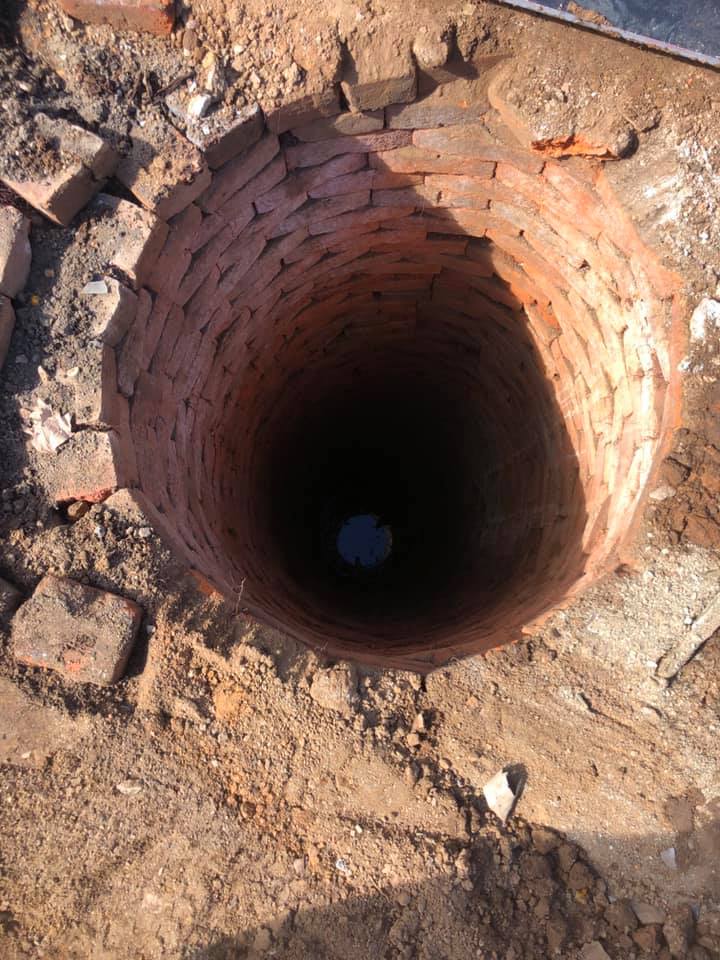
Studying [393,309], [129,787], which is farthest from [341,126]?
[129,787]

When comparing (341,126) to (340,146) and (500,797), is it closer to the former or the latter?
(340,146)

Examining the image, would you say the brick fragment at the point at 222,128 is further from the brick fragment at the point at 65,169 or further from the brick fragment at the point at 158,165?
the brick fragment at the point at 65,169

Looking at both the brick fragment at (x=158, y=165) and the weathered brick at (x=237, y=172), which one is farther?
the weathered brick at (x=237, y=172)

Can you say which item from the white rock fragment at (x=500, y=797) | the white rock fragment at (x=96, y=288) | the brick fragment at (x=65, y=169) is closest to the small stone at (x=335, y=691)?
the white rock fragment at (x=500, y=797)

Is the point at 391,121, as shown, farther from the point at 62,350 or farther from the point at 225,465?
the point at 225,465

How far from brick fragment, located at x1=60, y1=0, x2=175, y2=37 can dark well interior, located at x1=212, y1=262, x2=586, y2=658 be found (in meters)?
1.93

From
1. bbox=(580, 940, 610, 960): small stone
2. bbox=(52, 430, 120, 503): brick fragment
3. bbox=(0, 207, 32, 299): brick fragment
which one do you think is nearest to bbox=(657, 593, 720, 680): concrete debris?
bbox=(580, 940, 610, 960): small stone

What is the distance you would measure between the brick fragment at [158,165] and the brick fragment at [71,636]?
179cm

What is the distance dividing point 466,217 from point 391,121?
0.86 meters

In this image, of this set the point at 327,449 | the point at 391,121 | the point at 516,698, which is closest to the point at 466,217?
the point at 391,121

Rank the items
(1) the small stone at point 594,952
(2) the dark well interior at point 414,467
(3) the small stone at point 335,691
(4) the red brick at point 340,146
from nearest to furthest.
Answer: (1) the small stone at point 594,952 < (3) the small stone at point 335,691 < (4) the red brick at point 340,146 < (2) the dark well interior at point 414,467

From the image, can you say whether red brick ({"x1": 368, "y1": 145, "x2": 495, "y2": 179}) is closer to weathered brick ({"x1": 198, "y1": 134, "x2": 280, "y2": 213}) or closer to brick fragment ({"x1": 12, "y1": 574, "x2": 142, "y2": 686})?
weathered brick ({"x1": 198, "y1": 134, "x2": 280, "y2": 213})

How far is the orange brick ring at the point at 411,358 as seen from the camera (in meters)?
2.94

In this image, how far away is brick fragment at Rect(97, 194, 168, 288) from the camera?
2641mm
